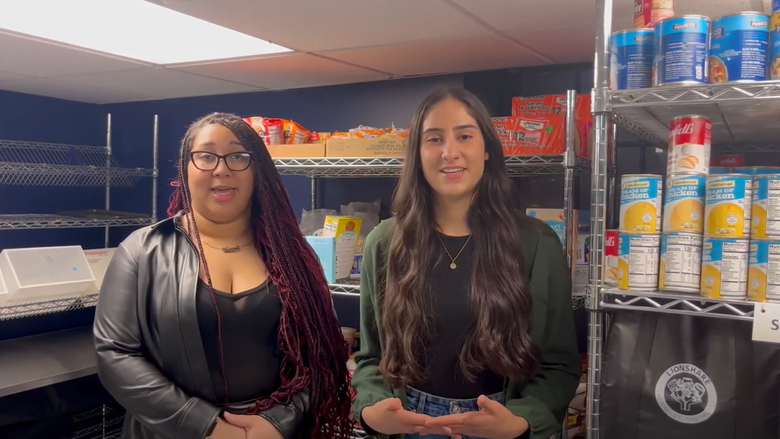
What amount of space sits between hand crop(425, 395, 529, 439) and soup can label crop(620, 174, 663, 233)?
52 cm

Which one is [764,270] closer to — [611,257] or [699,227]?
[699,227]

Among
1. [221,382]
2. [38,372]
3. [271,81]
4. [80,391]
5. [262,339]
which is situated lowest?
[80,391]

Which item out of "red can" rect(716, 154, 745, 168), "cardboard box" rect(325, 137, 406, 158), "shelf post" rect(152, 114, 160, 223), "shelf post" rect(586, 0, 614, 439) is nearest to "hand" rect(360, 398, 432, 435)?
"shelf post" rect(586, 0, 614, 439)

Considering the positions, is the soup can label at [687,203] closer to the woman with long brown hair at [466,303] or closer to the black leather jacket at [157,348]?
the woman with long brown hair at [466,303]

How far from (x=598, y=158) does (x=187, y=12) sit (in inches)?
49.4

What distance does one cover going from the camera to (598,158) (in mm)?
1502

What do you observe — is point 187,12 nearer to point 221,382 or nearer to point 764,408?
point 221,382

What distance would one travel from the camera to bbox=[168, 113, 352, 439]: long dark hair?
1813 millimetres

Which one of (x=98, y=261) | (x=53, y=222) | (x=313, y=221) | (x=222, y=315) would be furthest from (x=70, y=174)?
(x=222, y=315)

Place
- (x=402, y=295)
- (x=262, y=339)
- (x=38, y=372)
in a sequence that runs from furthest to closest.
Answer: (x=38, y=372)
(x=262, y=339)
(x=402, y=295)

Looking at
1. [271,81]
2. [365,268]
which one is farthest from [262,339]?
[271,81]

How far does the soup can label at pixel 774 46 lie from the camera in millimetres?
1351

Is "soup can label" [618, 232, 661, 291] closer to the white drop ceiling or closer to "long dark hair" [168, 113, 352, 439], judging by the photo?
the white drop ceiling

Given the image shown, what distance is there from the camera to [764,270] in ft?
4.51
